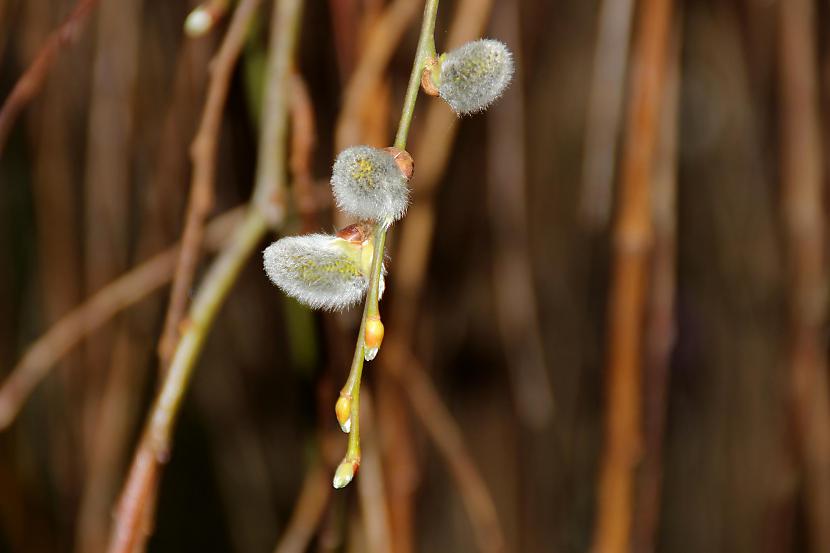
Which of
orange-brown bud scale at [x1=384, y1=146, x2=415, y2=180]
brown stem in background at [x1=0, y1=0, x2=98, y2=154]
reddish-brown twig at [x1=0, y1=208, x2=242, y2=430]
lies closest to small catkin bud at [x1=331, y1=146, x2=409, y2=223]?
orange-brown bud scale at [x1=384, y1=146, x2=415, y2=180]

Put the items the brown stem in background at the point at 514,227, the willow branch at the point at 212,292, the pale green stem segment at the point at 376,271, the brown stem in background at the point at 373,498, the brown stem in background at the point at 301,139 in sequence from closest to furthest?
the pale green stem segment at the point at 376,271, the willow branch at the point at 212,292, the brown stem in background at the point at 301,139, the brown stem in background at the point at 373,498, the brown stem in background at the point at 514,227

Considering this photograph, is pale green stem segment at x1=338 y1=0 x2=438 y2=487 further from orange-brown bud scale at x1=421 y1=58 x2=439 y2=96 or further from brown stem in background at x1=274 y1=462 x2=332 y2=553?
brown stem in background at x1=274 y1=462 x2=332 y2=553

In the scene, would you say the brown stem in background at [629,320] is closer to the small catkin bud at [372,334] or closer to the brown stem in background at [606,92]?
the brown stem in background at [606,92]

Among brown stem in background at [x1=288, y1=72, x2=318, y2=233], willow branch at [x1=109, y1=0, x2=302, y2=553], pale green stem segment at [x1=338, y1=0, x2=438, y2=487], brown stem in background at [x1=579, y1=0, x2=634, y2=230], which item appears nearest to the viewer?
pale green stem segment at [x1=338, y1=0, x2=438, y2=487]

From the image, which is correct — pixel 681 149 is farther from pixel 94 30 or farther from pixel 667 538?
pixel 94 30

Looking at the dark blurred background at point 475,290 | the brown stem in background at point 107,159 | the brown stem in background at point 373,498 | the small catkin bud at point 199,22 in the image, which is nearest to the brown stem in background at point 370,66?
the dark blurred background at point 475,290

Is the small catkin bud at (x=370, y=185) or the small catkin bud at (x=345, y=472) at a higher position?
the small catkin bud at (x=370, y=185)

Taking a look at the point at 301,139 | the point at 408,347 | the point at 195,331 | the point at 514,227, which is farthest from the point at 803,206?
the point at 195,331

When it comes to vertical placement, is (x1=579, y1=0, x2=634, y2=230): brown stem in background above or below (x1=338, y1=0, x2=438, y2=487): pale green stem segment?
above
